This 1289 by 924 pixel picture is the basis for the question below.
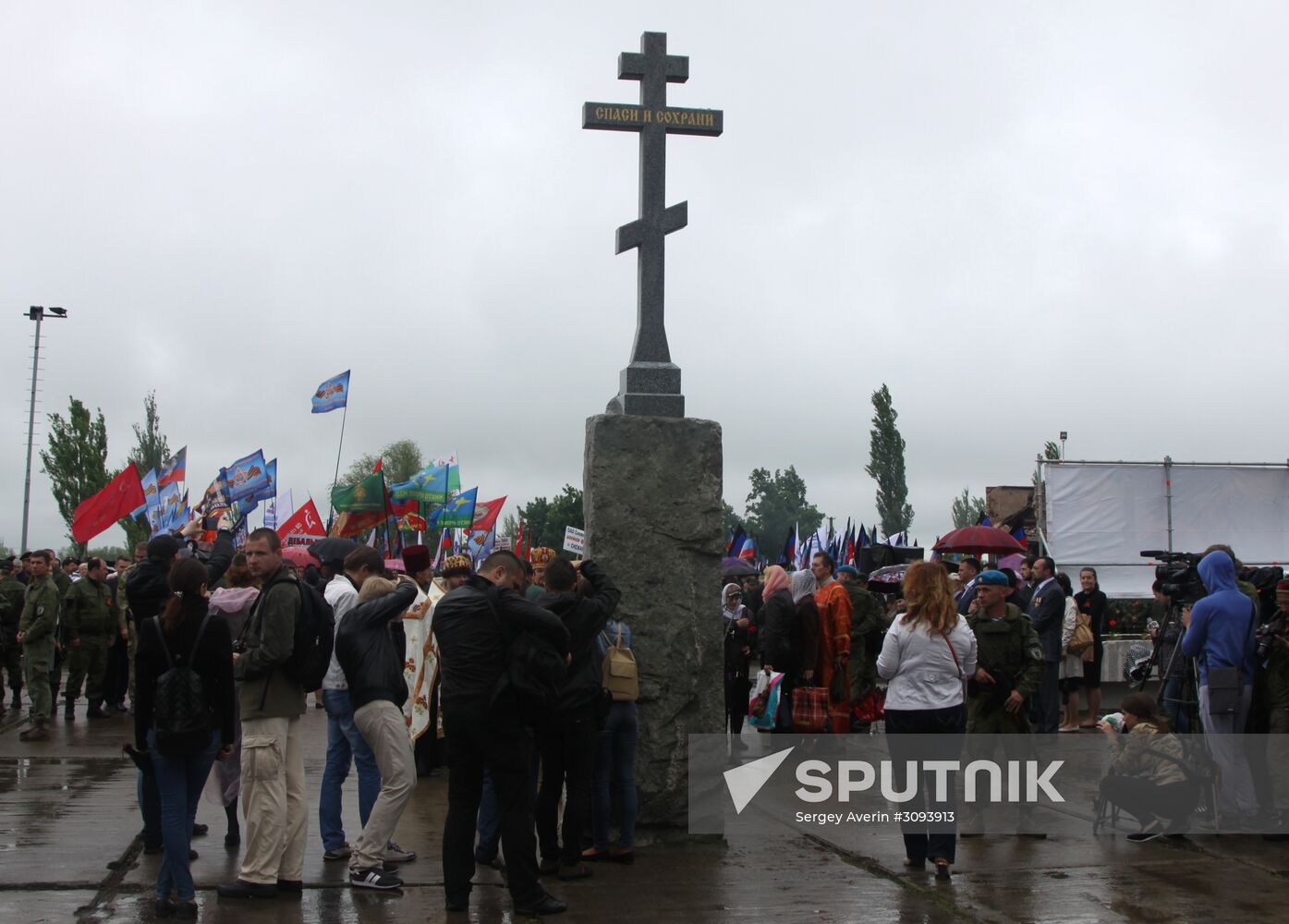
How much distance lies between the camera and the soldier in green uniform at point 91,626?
13.9 meters

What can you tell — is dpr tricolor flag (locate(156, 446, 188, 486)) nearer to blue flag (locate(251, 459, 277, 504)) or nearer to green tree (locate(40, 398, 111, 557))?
blue flag (locate(251, 459, 277, 504))

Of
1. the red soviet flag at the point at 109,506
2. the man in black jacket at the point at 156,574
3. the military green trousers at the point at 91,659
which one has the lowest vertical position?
the military green trousers at the point at 91,659

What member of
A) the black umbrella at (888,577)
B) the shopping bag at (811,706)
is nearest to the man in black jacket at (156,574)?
the shopping bag at (811,706)

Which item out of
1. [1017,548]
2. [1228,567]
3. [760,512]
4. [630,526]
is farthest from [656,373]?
[760,512]

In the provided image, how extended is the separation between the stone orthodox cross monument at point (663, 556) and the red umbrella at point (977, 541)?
22.7 feet

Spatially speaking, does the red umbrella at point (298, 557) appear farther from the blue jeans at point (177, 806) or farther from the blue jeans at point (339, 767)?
the blue jeans at point (177, 806)

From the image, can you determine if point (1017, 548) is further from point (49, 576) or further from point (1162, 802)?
point (49, 576)

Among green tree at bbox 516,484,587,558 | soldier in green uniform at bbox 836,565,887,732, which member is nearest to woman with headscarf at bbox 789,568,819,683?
soldier in green uniform at bbox 836,565,887,732

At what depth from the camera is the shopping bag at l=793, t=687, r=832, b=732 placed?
10.9 m

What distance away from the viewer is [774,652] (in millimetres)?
10781

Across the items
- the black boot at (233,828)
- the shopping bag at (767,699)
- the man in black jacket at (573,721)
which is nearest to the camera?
the man in black jacket at (573,721)

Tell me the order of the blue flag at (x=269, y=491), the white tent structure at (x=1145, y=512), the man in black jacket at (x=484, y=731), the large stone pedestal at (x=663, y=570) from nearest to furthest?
the man in black jacket at (x=484, y=731), the large stone pedestal at (x=663, y=570), the white tent structure at (x=1145, y=512), the blue flag at (x=269, y=491)

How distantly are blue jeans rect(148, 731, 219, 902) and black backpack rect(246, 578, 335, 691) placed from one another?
524 mm

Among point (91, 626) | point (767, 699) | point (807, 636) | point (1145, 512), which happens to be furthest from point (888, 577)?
point (91, 626)
